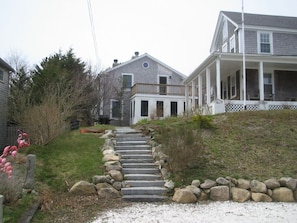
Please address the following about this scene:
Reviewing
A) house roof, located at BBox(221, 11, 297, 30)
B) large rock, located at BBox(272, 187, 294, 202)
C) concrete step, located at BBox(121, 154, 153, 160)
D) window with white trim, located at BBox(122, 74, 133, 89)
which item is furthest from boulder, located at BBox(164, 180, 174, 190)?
window with white trim, located at BBox(122, 74, 133, 89)

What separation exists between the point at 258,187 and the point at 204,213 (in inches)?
79.0

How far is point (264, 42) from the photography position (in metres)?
20.3

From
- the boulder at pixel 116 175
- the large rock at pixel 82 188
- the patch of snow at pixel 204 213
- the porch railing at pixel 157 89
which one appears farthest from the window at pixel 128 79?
the patch of snow at pixel 204 213

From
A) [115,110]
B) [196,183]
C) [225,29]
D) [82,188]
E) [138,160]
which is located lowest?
[82,188]

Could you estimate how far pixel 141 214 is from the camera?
19.4 feet

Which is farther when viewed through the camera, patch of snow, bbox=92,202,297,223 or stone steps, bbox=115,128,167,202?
Answer: stone steps, bbox=115,128,167,202

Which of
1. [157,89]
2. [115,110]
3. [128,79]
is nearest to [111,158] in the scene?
[157,89]

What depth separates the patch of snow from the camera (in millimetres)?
5547

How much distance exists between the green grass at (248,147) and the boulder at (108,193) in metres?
1.71

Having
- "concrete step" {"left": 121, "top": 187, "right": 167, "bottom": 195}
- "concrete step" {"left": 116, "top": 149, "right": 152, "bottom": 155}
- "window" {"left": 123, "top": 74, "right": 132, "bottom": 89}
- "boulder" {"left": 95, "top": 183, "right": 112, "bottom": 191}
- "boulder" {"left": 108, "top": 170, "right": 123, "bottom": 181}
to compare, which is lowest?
"concrete step" {"left": 121, "top": 187, "right": 167, "bottom": 195}

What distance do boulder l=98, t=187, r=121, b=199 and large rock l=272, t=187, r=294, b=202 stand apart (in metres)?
3.76

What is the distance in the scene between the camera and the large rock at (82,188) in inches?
284

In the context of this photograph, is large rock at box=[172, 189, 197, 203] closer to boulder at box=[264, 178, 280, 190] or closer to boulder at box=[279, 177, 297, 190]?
boulder at box=[264, 178, 280, 190]

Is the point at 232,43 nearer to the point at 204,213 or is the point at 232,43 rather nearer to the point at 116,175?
the point at 116,175
